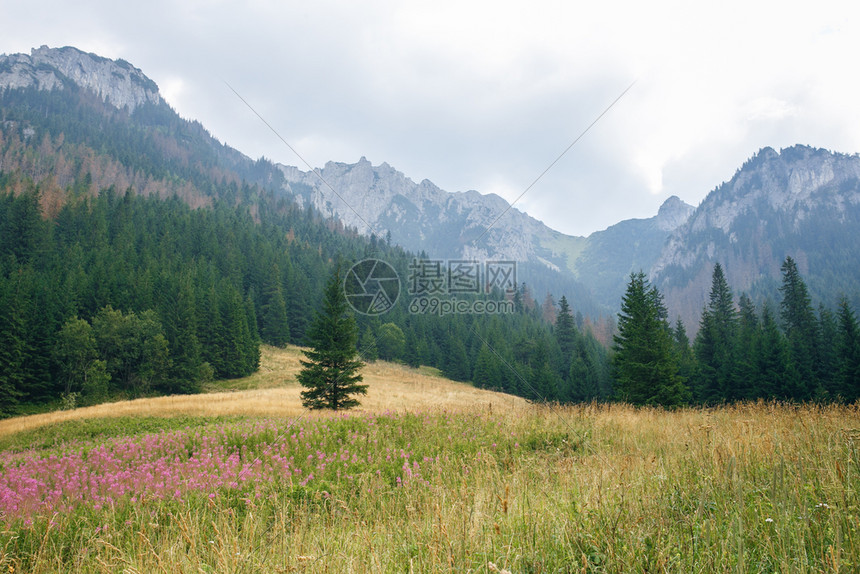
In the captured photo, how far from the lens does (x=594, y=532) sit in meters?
3.03

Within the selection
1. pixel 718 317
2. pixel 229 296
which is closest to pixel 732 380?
pixel 718 317

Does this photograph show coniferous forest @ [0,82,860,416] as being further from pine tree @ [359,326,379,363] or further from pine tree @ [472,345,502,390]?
pine tree @ [359,326,379,363]

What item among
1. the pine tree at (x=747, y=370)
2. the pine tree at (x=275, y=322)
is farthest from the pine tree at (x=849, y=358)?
the pine tree at (x=275, y=322)

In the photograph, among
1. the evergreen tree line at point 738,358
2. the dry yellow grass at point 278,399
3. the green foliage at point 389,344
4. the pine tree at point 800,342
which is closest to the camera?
the dry yellow grass at point 278,399

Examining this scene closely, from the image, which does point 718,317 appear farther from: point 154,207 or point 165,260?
point 154,207

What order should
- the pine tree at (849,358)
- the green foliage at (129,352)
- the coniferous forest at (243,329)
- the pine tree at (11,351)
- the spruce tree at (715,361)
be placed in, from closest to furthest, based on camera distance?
the pine tree at (849,358), the coniferous forest at (243,329), the spruce tree at (715,361), the pine tree at (11,351), the green foliage at (129,352)

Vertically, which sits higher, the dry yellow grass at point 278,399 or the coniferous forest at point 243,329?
the coniferous forest at point 243,329

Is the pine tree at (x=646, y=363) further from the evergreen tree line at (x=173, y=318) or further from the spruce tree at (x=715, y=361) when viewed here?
the spruce tree at (x=715, y=361)

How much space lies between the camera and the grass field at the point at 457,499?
2.73 m

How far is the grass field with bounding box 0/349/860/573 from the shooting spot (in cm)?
273

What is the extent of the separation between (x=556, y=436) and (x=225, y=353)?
5409cm

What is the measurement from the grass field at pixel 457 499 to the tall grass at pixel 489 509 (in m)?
0.03
